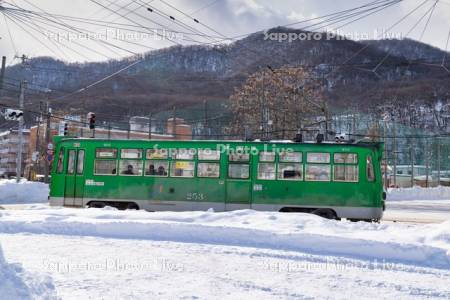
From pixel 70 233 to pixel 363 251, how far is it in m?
7.00

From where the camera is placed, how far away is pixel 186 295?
5.87 metres

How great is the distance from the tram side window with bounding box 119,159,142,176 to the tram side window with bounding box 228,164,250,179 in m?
3.68

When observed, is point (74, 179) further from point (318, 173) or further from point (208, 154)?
point (318, 173)

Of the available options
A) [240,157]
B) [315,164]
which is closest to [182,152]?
[240,157]

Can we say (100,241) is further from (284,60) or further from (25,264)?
(284,60)

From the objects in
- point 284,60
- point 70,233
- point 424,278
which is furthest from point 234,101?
point 424,278

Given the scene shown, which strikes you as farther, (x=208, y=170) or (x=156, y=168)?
(x=156, y=168)

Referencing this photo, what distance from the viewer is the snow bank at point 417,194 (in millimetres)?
36866

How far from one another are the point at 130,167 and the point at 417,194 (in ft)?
96.5

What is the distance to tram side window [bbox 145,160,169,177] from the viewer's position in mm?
17438

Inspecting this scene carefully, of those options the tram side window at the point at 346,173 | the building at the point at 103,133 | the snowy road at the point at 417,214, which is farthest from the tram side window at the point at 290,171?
the building at the point at 103,133

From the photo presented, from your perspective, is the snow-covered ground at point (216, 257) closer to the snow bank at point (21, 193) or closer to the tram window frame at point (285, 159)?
the tram window frame at point (285, 159)

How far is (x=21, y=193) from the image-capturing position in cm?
2888

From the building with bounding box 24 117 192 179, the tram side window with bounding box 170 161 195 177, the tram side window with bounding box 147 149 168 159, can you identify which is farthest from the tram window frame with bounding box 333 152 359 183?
the building with bounding box 24 117 192 179
